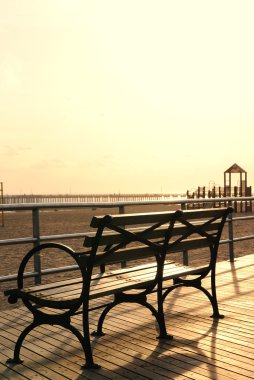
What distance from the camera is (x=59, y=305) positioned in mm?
3375

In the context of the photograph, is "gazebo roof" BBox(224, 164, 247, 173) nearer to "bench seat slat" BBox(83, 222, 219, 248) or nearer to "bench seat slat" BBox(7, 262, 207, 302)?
"bench seat slat" BBox(7, 262, 207, 302)

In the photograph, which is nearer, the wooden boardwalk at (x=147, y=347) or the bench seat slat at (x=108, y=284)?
the wooden boardwalk at (x=147, y=347)

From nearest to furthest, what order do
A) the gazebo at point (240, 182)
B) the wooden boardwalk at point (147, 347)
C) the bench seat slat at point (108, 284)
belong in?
the wooden boardwalk at point (147, 347) → the bench seat slat at point (108, 284) → the gazebo at point (240, 182)

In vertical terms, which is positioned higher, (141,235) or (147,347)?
(141,235)

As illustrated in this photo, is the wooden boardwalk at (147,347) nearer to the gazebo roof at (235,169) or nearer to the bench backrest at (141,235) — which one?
the bench backrest at (141,235)

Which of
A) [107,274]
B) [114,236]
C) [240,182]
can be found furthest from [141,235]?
[240,182]

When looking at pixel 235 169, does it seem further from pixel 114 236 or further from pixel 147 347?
pixel 114 236

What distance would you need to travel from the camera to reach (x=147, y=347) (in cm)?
387

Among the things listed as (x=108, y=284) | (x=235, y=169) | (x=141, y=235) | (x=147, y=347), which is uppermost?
(x=235, y=169)

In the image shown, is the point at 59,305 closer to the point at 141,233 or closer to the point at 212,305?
the point at 141,233

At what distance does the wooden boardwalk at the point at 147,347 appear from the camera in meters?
3.37

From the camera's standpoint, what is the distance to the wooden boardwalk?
133 inches

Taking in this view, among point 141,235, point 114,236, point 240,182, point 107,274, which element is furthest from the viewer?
point 240,182

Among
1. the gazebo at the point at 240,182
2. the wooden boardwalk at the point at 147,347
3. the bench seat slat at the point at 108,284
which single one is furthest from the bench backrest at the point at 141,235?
the gazebo at the point at 240,182
